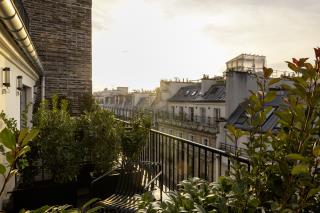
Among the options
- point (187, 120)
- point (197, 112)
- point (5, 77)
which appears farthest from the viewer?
point (187, 120)

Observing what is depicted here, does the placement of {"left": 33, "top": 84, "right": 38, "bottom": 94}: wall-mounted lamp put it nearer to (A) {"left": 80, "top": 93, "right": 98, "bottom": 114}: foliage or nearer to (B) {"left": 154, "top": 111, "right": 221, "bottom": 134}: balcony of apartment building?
(A) {"left": 80, "top": 93, "right": 98, "bottom": 114}: foliage

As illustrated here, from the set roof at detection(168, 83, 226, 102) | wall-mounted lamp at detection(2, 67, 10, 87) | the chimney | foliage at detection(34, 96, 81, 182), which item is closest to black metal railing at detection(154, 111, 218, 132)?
roof at detection(168, 83, 226, 102)

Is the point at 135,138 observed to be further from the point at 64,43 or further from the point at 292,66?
the point at 64,43

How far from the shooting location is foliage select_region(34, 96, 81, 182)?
4.17 meters

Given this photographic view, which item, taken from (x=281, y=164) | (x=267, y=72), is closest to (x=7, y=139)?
(x=281, y=164)

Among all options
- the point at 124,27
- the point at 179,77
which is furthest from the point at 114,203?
the point at 179,77

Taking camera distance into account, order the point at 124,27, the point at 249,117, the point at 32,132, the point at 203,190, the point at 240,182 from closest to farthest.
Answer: the point at 32,132 → the point at 240,182 → the point at 249,117 → the point at 203,190 → the point at 124,27

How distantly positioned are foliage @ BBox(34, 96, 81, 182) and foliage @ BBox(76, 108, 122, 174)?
10.1 inches

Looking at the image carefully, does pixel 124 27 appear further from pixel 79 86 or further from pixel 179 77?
pixel 179 77

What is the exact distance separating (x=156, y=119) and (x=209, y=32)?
88.4 feet

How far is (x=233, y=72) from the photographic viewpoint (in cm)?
2258

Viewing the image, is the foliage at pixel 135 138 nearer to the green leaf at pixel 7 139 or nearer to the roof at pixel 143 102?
the green leaf at pixel 7 139

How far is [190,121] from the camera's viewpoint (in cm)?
3092

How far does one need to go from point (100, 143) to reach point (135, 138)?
2.49 feet
